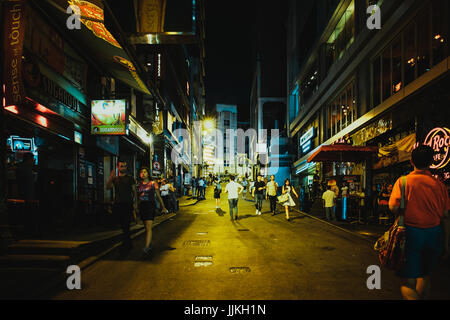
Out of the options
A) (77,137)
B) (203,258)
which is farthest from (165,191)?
(203,258)

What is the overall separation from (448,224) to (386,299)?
1460 mm

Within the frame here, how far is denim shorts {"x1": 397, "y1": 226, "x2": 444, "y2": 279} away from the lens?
10.8 feet

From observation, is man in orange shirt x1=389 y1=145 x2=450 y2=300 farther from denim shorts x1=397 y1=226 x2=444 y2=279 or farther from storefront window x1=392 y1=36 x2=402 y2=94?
storefront window x1=392 y1=36 x2=402 y2=94

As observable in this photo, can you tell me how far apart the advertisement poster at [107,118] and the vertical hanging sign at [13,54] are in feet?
15.6

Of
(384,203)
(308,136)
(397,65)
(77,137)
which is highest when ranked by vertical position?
(397,65)

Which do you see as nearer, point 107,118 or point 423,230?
point 423,230

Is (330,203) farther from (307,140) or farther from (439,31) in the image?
(307,140)

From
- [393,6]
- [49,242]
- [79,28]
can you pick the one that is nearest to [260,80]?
[393,6]

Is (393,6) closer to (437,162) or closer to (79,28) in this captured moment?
(437,162)

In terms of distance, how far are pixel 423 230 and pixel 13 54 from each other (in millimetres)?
7925

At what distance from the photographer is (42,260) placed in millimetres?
5871

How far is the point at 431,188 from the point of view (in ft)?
11.2

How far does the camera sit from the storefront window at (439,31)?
32.6 feet

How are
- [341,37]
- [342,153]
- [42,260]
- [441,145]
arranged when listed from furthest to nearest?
1. [341,37]
2. [342,153]
3. [441,145]
4. [42,260]
